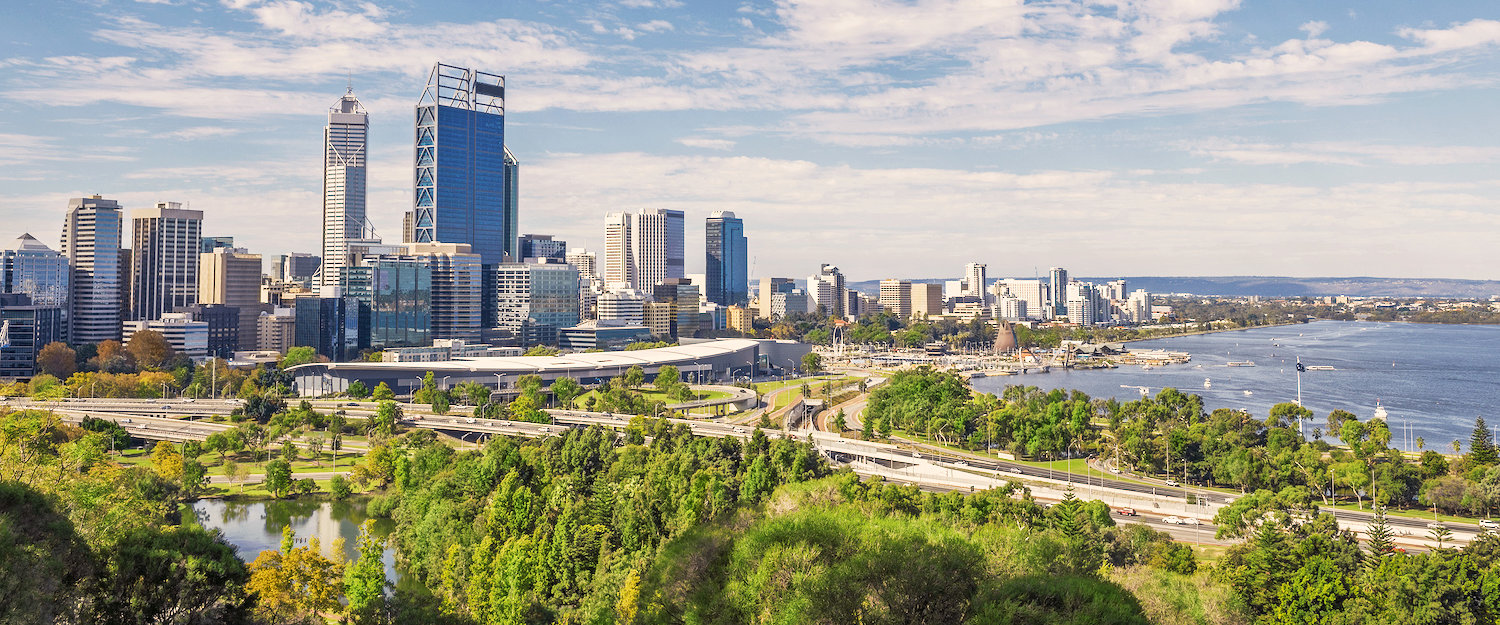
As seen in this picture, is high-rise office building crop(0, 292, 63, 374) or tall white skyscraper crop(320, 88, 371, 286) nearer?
high-rise office building crop(0, 292, 63, 374)

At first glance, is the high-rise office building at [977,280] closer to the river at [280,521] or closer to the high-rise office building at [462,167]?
the high-rise office building at [462,167]

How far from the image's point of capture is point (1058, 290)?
7101 inches

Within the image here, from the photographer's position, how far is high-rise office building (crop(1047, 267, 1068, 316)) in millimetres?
176250

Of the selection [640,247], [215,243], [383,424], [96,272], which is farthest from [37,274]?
[640,247]

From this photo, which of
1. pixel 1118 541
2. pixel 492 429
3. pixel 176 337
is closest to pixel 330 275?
pixel 176 337

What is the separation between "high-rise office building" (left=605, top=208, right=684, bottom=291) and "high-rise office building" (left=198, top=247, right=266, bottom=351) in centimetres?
7116

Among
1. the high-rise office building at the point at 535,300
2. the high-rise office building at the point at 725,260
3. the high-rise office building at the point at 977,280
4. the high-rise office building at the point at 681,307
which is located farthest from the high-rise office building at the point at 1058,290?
the high-rise office building at the point at 535,300

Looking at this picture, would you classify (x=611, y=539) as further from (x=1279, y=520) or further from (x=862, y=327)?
(x=862, y=327)

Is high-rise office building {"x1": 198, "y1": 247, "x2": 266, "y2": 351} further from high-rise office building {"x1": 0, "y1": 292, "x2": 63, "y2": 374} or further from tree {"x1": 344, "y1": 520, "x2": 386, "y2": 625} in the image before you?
tree {"x1": 344, "y1": 520, "x2": 386, "y2": 625}

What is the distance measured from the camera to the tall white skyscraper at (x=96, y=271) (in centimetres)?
6800

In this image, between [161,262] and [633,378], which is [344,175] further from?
[633,378]

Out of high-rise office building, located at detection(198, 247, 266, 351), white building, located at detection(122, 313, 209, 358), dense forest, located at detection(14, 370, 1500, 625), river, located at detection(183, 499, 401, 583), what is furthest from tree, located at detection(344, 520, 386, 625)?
high-rise office building, located at detection(198, 247, 266, 351)

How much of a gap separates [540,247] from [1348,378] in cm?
8692

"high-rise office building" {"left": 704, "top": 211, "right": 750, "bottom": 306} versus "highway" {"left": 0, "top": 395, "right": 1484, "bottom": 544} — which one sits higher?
"high-rise office building" {"left": 704, "top": 211, "right": 750, "bottom": 306}
